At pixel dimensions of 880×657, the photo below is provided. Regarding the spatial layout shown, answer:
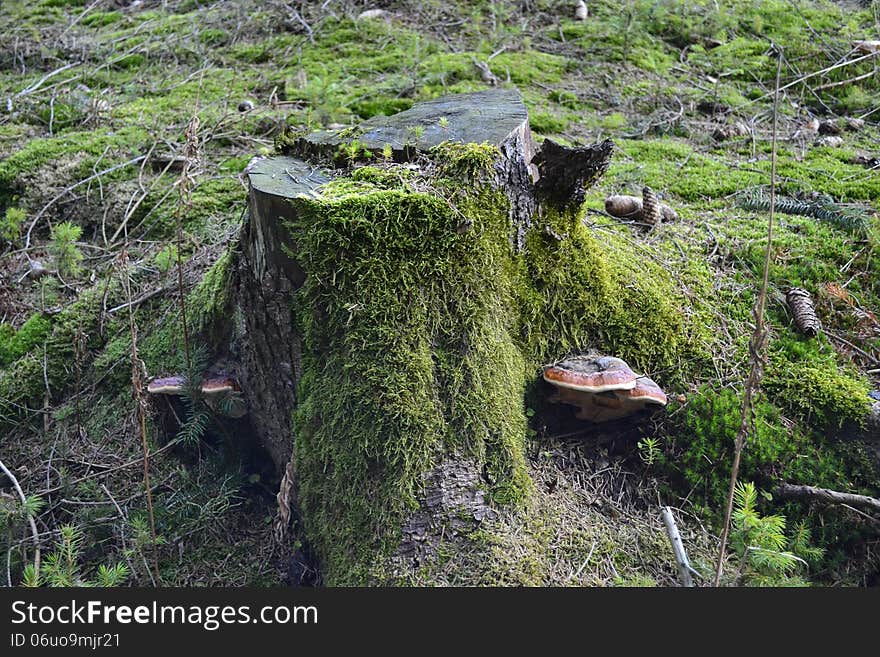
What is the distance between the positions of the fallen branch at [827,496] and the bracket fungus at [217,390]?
9.46 feet

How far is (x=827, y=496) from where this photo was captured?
321 centimetres

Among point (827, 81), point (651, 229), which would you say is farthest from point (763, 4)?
point (651, 229)

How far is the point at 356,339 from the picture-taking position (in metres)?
2.88

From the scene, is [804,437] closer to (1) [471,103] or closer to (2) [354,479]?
(2) [354,479]

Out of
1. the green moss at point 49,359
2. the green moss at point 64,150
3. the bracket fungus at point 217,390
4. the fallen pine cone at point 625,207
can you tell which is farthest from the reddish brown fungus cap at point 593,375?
the green moss at point 64,150

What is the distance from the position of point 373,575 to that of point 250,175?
192cm

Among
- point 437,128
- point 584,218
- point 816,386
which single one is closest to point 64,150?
point 437,128

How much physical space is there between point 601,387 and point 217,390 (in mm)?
1971

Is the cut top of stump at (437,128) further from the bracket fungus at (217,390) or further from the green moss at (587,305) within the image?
the bracket fungus at (217,390)

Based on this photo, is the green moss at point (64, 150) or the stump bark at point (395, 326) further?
the green moss at point (64, 150)

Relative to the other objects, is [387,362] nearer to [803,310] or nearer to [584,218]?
[584,218]

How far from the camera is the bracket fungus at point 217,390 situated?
3420 mm

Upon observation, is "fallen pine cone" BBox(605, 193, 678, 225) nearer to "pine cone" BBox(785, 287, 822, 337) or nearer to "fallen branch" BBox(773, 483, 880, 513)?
"pine cone" BBox(785, 287, 822, 337)

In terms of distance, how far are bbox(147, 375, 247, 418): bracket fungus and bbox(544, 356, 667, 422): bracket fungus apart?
1.65 metres
